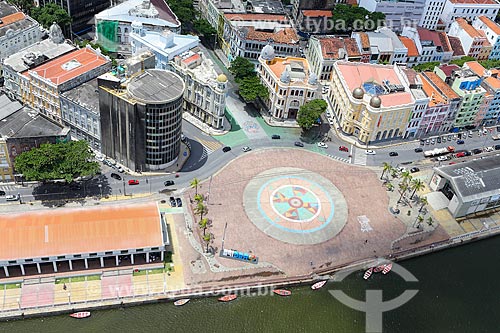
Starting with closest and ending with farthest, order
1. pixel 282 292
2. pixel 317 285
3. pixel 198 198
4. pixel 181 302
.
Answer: pixel 181 302 → pixel 282 292 → pixel 317 285 → pixel 198 198

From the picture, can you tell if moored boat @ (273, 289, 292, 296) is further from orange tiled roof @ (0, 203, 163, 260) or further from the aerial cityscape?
orange tiled roof @ (0, 203, 163, 260)

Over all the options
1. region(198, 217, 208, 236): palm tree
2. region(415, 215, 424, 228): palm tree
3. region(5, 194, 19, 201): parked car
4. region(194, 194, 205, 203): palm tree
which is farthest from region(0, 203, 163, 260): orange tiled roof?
region(415, 215, 424, 228): palm tree

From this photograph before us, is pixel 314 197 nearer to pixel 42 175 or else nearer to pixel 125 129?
pixel 125 129

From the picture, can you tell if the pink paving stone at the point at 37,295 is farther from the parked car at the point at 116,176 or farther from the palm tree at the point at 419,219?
the palm tree at the point at 419,219

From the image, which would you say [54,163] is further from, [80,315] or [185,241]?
[80,315]

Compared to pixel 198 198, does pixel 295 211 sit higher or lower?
lower

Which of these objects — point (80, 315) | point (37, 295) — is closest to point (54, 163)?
point (37, 295)
